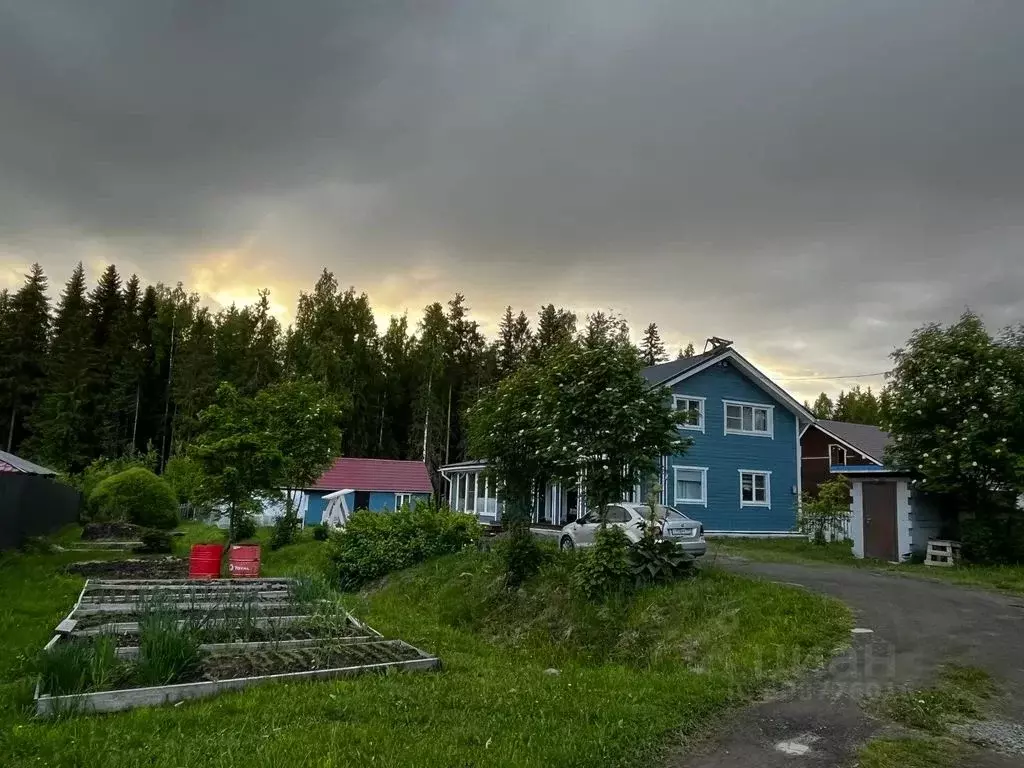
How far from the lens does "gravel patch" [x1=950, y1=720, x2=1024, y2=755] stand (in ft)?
16.4

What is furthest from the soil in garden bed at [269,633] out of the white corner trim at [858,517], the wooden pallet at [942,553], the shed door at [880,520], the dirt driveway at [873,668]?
the white corner trim at [858,517]

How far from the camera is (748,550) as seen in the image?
67.2 ft

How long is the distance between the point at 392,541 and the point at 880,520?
1175 cm

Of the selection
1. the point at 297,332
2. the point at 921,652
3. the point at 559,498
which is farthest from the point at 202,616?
the point at 297,332

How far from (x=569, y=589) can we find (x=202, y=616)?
18.3 ft

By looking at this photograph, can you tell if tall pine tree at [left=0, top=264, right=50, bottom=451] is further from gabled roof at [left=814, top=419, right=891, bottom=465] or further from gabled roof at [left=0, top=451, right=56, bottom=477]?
gabled roof at [left=814, top=419, right=891, bottom=465]

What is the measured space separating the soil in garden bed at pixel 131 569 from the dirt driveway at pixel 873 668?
12.3m

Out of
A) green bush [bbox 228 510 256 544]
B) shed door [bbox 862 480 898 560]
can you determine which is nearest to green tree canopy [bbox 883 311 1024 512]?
shed door [bbox 862 480 898 560]

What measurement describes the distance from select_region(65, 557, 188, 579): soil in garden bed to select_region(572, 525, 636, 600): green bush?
8517mm

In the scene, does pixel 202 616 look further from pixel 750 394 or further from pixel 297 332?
pixel 297 332

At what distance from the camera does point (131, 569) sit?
15.3m

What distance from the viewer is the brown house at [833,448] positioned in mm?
37781

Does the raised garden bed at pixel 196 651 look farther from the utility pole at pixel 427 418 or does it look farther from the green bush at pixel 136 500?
the utility pole at pixel 427 418

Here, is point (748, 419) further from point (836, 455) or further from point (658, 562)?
point (658, 562)
